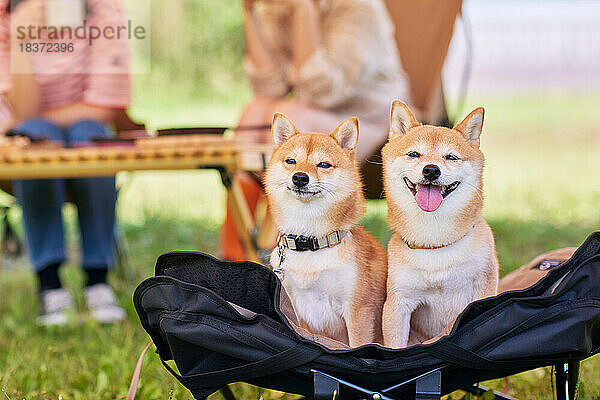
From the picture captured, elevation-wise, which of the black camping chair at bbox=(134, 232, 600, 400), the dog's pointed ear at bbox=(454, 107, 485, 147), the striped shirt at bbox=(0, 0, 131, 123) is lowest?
the black camping chair at bbox=(134, 232, 600, 400)

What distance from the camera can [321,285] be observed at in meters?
1.26

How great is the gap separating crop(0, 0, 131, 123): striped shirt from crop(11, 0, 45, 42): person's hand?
7cm

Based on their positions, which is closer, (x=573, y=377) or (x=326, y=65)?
(x=573, y=377)

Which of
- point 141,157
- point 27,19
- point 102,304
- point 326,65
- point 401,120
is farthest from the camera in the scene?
point 102,304

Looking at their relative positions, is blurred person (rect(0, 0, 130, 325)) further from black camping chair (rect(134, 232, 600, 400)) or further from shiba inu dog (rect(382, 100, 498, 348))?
shiba inu dog (rect(382, 100, 498, 348))

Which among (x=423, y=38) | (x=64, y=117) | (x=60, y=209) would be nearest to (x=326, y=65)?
(x=423, y=38)

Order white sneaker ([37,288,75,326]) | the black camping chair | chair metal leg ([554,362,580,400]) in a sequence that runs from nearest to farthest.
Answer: the black camping chair < chair metal leg ([554,362,580,400]) < white sneaker ([37,288,75,326])

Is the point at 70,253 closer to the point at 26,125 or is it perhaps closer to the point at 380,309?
the point at 26,125

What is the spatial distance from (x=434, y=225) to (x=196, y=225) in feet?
10.8

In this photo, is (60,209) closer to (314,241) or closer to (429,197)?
(314,241)

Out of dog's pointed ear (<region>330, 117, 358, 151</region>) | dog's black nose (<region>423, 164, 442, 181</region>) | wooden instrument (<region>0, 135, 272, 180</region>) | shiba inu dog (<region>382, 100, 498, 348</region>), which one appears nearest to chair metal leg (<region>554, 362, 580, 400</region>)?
shiba inu dog (<region>382, 100, 498, 348</region>)

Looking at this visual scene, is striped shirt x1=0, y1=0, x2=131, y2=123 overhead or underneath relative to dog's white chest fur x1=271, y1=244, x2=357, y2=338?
overhead

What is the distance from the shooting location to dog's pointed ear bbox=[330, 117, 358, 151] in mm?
1256

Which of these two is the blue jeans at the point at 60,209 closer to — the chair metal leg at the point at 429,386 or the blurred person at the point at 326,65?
the blurred person at the point at 326,65
